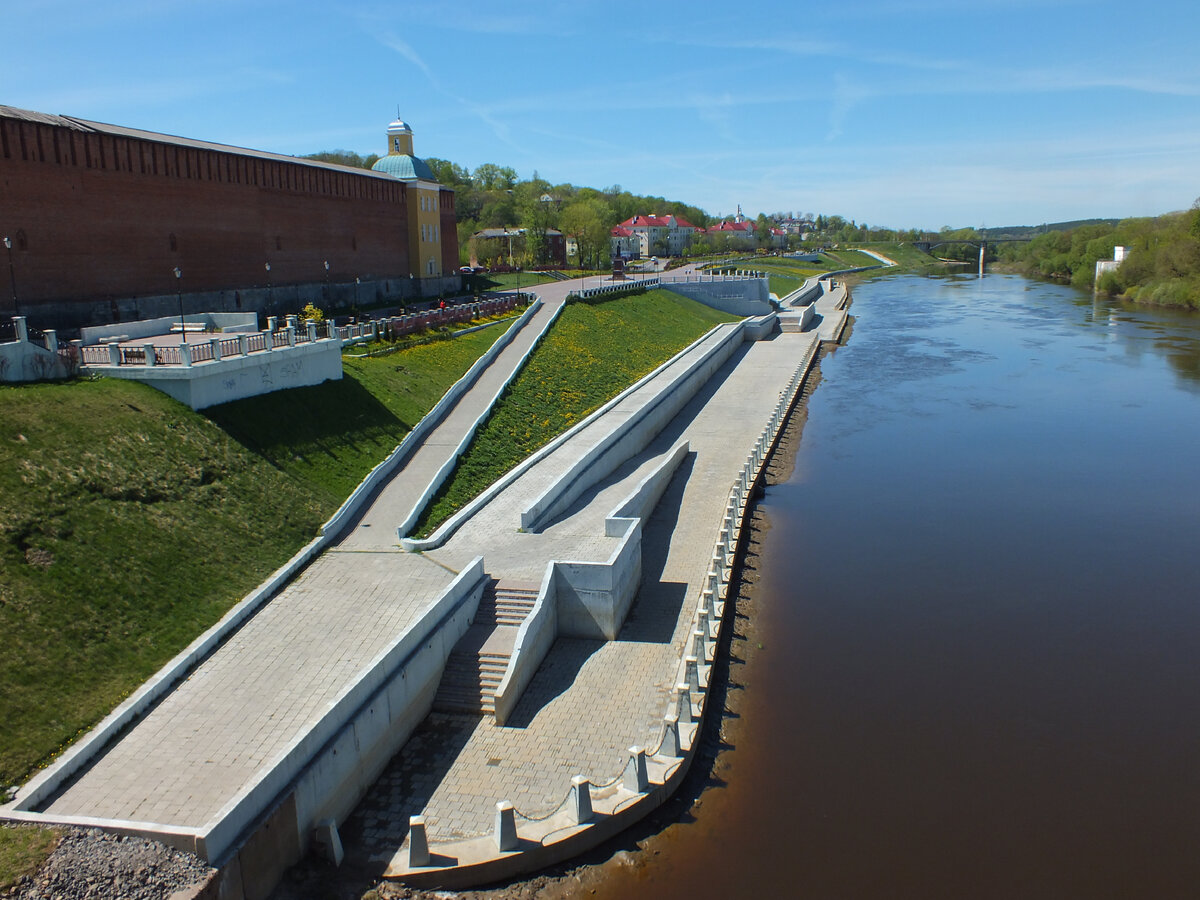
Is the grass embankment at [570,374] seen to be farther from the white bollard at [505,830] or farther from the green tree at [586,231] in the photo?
the green tree at [586,231]

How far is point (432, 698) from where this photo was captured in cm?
1164

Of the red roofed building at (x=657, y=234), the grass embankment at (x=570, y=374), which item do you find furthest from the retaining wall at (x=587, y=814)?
the red roofed building at (x=657, y=234)

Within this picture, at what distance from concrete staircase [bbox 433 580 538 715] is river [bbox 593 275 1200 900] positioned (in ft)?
10.7

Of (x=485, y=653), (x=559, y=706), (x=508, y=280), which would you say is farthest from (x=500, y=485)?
(x=508, y=280)

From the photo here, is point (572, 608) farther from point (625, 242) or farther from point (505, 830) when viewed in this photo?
point (625, 242)

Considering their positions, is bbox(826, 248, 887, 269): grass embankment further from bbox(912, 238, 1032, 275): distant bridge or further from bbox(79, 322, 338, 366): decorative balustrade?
bbox(79, 322, 338, 366): decorative balustrade

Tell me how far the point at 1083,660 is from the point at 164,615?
13.4 m

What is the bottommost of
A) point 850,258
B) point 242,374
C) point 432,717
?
point 432,717

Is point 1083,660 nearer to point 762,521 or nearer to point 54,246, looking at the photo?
point 762,521

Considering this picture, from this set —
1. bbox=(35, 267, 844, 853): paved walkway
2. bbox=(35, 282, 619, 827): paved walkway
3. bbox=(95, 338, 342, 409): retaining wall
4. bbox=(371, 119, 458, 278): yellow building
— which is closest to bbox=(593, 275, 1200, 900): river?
bbox=(35, 267, 844, 853): paved walkway

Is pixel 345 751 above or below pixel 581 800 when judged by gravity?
above

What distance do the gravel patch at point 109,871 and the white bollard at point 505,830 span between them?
270 centimetres

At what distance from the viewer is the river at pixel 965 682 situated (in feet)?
30.7

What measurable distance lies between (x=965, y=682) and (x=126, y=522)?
12466mm
